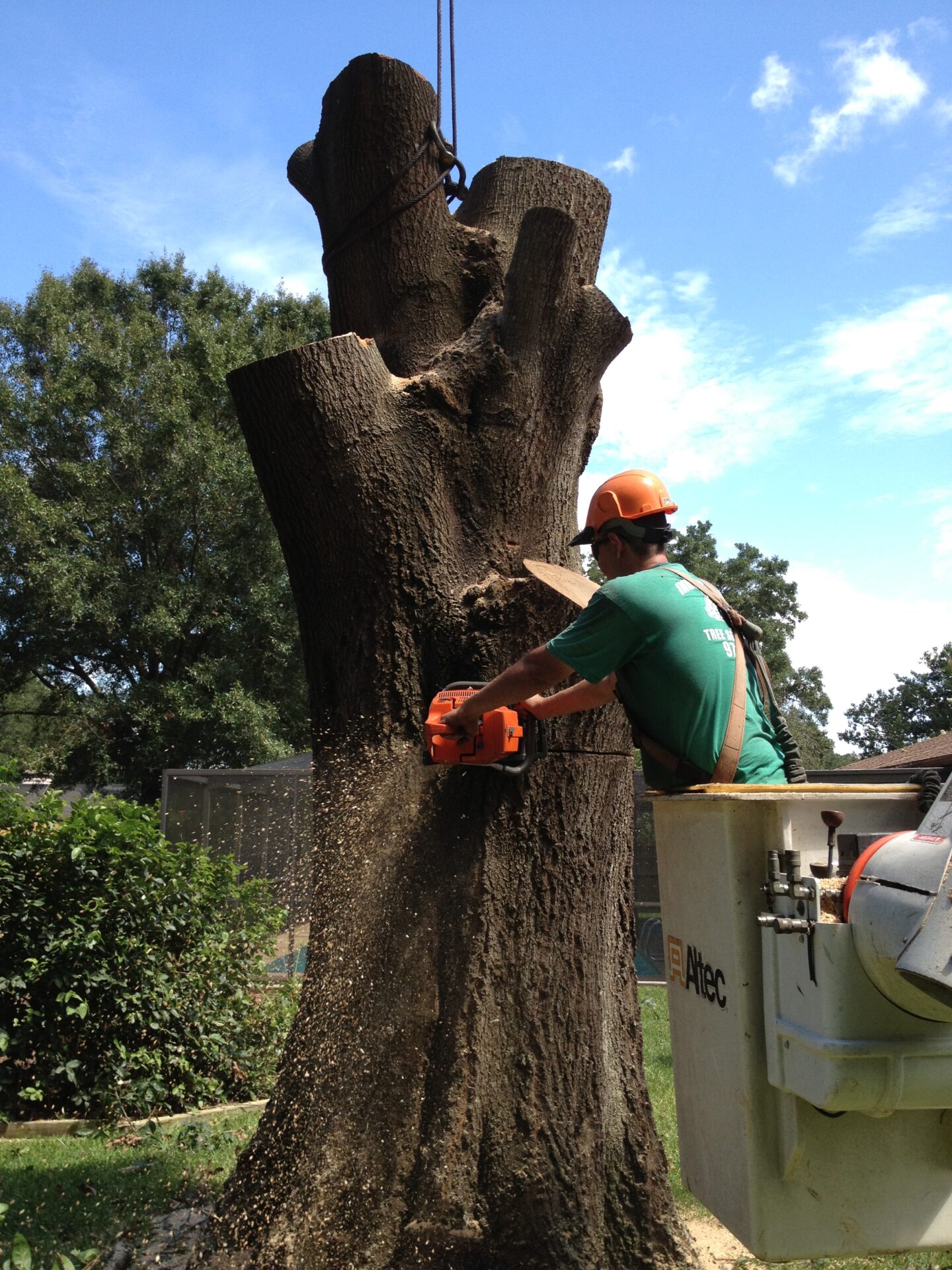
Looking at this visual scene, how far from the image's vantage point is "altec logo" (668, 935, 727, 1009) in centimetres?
221

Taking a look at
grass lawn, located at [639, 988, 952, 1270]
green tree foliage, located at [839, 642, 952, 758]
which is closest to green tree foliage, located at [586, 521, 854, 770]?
green tree foliage, located at [839, 642, 952, 758]

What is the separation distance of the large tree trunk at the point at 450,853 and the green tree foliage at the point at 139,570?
1502cm

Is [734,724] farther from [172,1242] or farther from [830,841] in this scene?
[172,1242]

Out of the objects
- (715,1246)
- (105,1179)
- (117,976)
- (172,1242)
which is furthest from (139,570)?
(715,1246)

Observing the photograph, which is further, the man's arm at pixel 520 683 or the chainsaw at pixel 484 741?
the chainsaw at pixel 484 741

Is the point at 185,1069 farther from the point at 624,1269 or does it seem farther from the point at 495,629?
the point at 495,629

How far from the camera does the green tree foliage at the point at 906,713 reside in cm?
4619

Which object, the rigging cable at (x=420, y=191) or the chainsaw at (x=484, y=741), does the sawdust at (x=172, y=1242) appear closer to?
the chainsaw at (x=484, y=741)

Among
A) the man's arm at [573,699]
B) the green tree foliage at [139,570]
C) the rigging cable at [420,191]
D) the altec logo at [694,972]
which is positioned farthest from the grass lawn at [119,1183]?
the green tree foliage at [139,570]

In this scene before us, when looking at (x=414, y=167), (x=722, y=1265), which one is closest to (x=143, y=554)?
(x=414, y=167)

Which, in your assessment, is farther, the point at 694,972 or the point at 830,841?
the point at 694,972

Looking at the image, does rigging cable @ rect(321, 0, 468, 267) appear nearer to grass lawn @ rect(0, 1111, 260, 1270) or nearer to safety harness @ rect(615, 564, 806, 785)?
safety harness @ rect(615, 564, 806, 785)

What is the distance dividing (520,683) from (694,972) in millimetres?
790

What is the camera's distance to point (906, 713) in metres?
49.2
